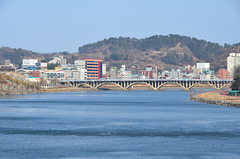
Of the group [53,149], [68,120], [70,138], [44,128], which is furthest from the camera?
[68,120]

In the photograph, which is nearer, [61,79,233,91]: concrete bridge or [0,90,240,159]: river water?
[0,90,240,159]: river water

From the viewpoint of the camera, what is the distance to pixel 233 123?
181 feet

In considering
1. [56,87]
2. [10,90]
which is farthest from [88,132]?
[56,87]

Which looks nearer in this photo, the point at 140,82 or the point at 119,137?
the point at 119,137

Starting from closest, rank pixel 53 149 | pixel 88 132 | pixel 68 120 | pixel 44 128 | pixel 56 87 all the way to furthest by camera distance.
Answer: pixel 53 149, pixel 88 132, pixel 44 128, pixel 68 120, pixel 56 87

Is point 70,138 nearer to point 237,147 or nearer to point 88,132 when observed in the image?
point 88,132

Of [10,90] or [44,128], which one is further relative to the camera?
[10,90]

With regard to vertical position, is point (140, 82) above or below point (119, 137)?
above

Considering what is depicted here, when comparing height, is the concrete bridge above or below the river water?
above

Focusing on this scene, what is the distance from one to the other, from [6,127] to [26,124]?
370 centimetres

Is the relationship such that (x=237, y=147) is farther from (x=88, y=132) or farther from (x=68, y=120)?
(x=68, y=120)

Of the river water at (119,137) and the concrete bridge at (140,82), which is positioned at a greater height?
the concrete bridge at (140,82)

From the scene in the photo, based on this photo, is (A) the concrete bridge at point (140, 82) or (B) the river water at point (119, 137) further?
(A) the concrete bridge at point (140, 82)

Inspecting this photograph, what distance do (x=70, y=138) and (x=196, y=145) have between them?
11.2 m
